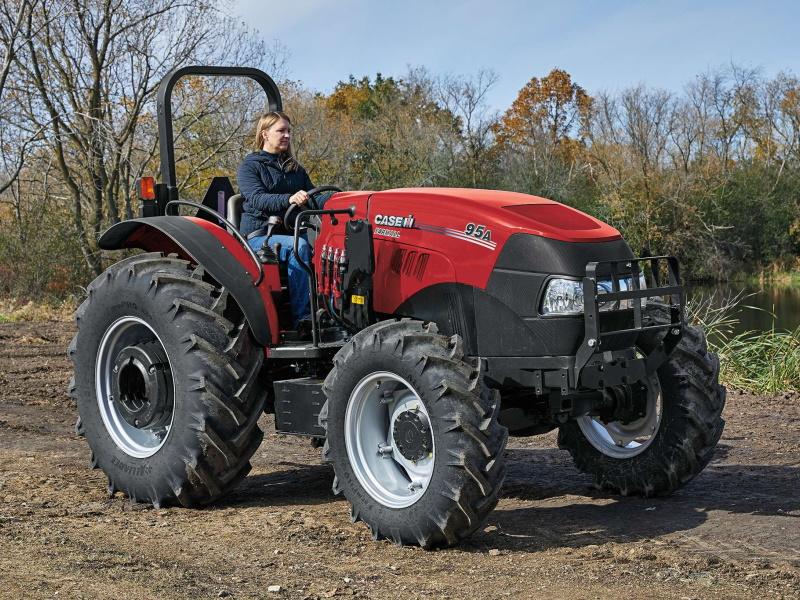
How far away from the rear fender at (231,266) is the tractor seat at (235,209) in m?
0.42

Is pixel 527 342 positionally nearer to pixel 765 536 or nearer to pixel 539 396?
pixel 539 396

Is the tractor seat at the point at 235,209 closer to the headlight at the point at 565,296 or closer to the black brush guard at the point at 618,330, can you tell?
the headlight at the point at 565,296

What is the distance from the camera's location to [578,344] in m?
4.85

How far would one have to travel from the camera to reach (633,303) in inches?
196

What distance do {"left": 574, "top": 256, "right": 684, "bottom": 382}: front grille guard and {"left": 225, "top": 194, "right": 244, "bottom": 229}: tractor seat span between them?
2433mm

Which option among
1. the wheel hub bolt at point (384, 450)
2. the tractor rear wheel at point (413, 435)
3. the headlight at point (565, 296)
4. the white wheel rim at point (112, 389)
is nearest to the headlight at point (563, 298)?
the headlight at point (565, 296)

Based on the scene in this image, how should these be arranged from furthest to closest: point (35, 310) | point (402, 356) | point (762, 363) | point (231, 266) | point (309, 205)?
1. point (35, 310)
2. point (762, 363)
3. point (309, 205)
4. point (231, 266)
5. point (402, 356)

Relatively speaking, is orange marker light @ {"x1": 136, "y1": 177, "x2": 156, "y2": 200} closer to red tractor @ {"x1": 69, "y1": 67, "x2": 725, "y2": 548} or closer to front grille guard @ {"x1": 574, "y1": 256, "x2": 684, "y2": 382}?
red tractor @ {"x1": 69, "y1": 67, "x2": 725, "y2": 548}

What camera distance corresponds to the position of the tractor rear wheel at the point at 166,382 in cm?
→ 538

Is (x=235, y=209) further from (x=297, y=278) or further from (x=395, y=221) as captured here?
(x=395, y=221)

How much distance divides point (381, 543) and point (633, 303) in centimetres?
162

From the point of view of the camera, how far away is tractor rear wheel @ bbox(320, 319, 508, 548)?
4500 mm

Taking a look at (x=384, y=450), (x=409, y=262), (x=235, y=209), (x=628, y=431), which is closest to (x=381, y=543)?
(x=384, y=450)

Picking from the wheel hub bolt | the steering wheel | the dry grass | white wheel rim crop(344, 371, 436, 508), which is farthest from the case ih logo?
the dry grass
